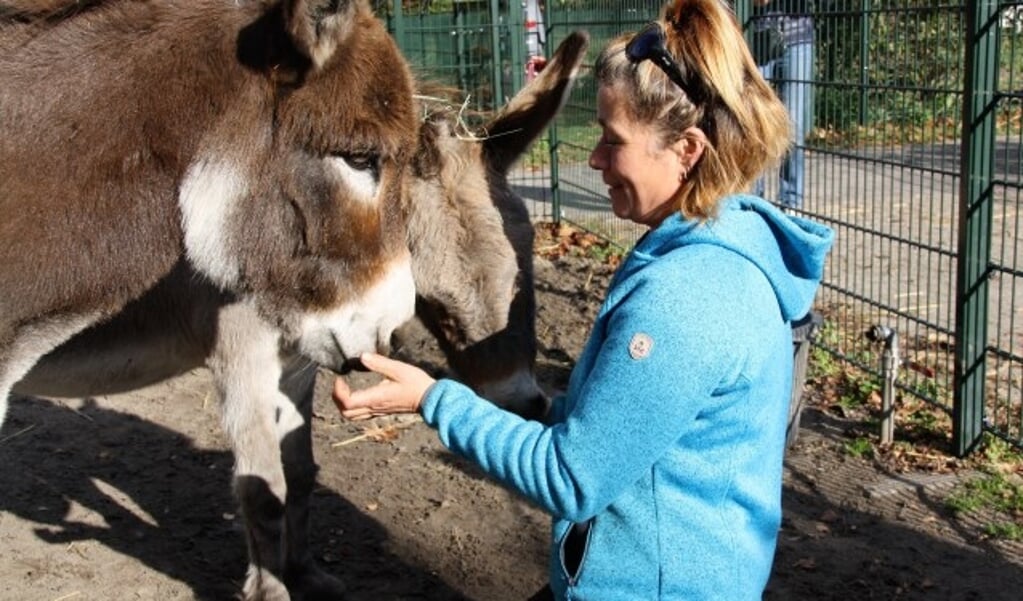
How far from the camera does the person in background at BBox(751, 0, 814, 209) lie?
19.0ft

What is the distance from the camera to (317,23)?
2.45m

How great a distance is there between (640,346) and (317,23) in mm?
1093

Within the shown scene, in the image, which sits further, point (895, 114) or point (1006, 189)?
point (895, 114)

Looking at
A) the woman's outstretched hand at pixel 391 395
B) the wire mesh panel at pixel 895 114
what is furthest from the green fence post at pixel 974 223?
the woman's outstretched hand at pixel 391 395

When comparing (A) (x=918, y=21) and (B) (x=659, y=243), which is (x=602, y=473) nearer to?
(B) (x=659, y=243)

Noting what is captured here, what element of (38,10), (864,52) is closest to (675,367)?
(38,10)

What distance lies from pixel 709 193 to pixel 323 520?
298 cm

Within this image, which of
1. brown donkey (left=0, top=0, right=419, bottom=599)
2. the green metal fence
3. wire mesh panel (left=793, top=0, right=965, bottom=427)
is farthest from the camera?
wire mesh panel (left=793, top=0, right=965, bottom=427)

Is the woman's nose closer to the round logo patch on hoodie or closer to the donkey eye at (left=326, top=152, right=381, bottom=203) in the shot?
the round logo patch on hoodie

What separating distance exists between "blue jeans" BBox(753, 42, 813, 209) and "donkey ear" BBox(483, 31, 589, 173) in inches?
79.5

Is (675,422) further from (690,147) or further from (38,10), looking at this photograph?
(38,10)

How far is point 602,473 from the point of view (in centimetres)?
198

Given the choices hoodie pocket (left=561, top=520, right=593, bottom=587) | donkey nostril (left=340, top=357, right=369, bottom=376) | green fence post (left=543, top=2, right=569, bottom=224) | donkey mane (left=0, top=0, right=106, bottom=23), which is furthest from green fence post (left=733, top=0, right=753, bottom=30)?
hoodie pocket (left=561, top=520, right=593, bottom=587)

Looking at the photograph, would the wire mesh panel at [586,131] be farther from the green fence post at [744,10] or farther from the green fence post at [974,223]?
the green fence post at [974,223]
